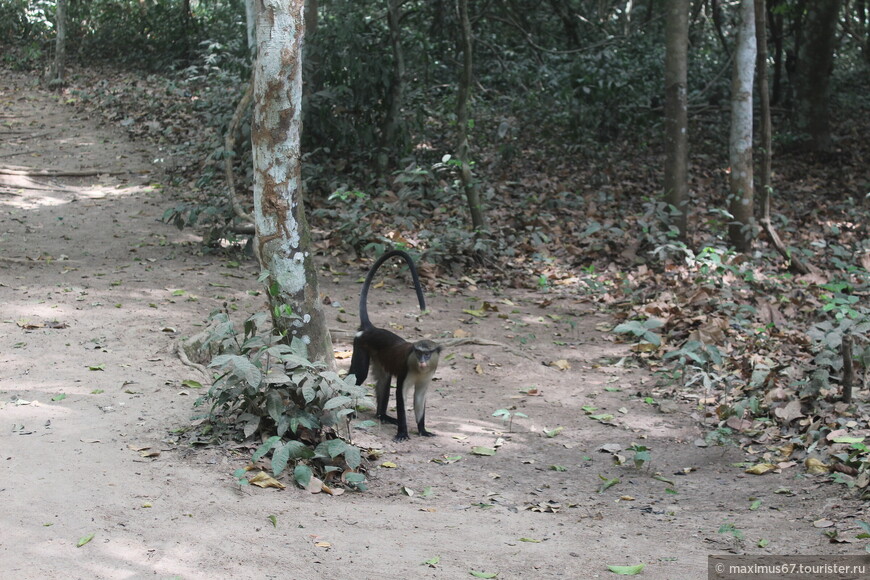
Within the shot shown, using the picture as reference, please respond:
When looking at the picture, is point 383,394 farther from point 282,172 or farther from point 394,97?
point 394,97

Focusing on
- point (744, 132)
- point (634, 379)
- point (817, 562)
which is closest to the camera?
point (817, 562)

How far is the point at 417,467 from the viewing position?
16.6 ft

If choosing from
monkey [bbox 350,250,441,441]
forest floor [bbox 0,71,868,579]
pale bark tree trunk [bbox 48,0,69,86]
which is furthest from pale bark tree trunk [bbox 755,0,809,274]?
pale bark tree trunk [bbox 48,0,69,86]

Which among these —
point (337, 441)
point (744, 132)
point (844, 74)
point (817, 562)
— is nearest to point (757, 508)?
point (817, 562)

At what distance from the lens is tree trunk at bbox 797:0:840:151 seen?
43.3 ft

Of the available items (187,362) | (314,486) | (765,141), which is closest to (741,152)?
(765,141)

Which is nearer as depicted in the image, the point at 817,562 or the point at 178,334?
the point at 817,562

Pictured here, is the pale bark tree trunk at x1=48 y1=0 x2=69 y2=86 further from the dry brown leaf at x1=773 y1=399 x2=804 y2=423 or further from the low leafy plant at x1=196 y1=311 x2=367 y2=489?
the dry brown leaf at x1=773 y1=399 x2=804 y2=423

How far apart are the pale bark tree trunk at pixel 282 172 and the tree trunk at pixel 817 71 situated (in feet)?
36.6

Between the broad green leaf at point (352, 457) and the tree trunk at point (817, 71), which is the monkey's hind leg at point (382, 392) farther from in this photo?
the tree trunk at point (817, 71)

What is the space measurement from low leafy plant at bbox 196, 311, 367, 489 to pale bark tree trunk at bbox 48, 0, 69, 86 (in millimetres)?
14561

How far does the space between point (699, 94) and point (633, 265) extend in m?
5.31

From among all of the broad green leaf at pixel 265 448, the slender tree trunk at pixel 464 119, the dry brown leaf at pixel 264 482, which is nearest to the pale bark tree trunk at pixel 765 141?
the slender tree trunk at pixel 464 119

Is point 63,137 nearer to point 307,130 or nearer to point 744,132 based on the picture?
point 307,130
